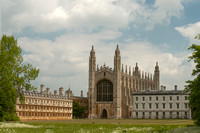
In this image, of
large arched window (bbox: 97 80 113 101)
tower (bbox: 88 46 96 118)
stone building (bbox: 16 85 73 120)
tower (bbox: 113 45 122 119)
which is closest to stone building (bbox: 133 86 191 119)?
tower (bbox: 113 45 122 119)

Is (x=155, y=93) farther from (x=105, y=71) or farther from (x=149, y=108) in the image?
(x=105, y=71)

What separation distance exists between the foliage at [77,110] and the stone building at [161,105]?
21.4 metres

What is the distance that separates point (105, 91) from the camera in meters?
112

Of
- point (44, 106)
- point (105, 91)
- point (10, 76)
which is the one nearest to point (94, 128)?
point (10, 76)

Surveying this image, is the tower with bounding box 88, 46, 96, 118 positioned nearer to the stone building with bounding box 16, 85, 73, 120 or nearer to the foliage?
the foliage

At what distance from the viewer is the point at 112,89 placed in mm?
111438

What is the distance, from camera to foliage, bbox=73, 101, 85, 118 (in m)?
112

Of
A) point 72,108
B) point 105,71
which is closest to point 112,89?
point 105,71

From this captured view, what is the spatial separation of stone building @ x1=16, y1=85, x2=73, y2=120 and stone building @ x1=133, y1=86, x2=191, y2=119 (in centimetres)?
2348

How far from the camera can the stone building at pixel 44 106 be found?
292 feet

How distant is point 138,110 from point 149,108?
3446mm

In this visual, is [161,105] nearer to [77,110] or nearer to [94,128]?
[77,110]

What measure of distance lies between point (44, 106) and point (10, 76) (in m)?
57.9

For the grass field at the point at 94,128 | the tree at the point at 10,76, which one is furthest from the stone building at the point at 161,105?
the tree at the point at 10,76
